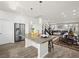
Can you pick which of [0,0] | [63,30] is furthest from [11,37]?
[63,30]

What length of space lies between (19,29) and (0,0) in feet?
15.3

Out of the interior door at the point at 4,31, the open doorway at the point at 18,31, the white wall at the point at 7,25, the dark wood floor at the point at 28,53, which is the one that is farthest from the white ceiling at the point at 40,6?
the dark wood floor at the point at 28,53

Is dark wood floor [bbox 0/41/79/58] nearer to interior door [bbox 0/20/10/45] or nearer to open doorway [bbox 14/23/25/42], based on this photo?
interior door [bbox 0/20/10/45]

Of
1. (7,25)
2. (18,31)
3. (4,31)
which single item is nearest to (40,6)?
(7,25)

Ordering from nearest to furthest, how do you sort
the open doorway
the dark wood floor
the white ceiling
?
1. the dark wood floor
2. the white ceiling
3. the open doorway

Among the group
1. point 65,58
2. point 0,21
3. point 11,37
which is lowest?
point 65,58

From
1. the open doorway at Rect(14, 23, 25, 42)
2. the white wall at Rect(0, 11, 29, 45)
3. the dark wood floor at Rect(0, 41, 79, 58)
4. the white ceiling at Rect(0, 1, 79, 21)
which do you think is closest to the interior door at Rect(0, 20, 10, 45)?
the white wall at Rect(0, 11, 29, 45)

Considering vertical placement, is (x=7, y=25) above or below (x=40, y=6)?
below

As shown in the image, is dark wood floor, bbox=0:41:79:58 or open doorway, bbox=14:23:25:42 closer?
dark wood floor, bbox=0:41:79:58

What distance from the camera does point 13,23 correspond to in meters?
8.50

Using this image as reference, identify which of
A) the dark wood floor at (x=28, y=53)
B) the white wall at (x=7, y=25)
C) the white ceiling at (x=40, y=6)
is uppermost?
the white ceiling at (x=40, y=6)

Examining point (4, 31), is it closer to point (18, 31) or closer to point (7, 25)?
point (7, 25)

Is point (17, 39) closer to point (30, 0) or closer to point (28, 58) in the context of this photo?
point (30, 0)

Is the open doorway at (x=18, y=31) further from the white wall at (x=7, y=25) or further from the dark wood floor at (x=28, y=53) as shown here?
the dark wood floor at (x=28, y=53)
